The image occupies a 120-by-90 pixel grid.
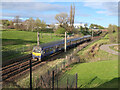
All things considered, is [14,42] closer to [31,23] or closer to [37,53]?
[37,53]

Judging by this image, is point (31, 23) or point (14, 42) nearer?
point (14, 42)

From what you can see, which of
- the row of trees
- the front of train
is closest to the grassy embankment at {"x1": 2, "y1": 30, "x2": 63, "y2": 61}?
the front of train

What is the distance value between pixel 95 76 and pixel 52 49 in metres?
9.29

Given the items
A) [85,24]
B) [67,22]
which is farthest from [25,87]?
[85,24]

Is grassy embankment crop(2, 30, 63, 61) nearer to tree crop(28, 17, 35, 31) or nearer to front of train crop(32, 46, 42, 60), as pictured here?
front of train crop(32, 46, 42, 60)

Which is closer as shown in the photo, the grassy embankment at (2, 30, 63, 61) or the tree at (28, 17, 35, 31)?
the grassy embankment at (2, 30, 63, 61)

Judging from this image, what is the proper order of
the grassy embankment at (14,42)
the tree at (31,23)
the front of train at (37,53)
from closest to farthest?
the front of train at (37,53), the grassy embankment at (14,42), the tree at (31,23)

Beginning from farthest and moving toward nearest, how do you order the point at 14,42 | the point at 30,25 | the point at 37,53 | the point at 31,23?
the point at 30,25, the point at 31,23, the point at 14,42, the point at 37,53

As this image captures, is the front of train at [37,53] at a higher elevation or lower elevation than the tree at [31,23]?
lower

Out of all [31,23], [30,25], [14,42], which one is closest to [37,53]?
[14,42]

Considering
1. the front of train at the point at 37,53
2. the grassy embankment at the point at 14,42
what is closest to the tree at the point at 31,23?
the grassy embankment at the point at 14,42

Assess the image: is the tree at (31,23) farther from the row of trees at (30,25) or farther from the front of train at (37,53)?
the front of train at (37,53)

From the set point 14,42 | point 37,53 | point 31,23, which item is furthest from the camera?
point 31,23

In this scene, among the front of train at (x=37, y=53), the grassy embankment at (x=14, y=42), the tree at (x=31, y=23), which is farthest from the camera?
the tree at (x=31, y=23)
